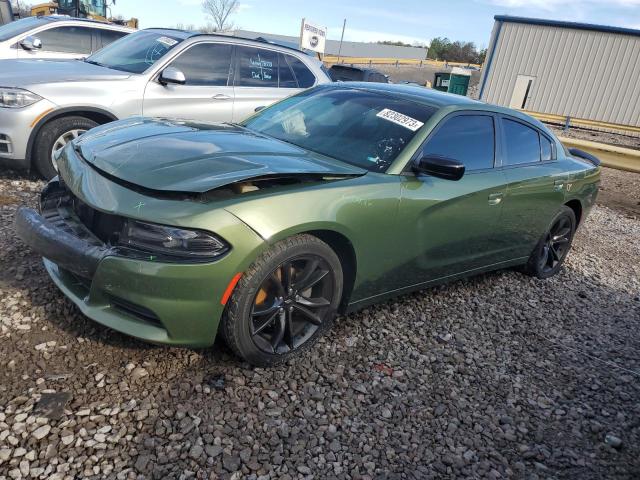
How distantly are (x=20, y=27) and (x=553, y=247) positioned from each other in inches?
319

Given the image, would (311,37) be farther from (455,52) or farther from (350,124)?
(455,52)

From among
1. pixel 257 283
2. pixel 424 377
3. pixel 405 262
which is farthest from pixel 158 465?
pixel 405 262

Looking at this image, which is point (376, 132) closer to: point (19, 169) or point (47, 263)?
point (47, 263)

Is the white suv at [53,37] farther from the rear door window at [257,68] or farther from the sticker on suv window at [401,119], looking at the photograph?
the sticker on suv window at [401,119]

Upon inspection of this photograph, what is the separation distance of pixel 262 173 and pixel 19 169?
13.4 ft

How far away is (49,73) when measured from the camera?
16.4 ft

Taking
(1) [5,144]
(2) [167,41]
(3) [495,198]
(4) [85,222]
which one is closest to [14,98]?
(1) [5,144]

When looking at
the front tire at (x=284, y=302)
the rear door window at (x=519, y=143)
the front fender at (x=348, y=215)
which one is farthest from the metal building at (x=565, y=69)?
the front tire at (x=284, y=302)

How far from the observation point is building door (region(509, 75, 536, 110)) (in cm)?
2374

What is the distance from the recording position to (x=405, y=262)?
3273mm

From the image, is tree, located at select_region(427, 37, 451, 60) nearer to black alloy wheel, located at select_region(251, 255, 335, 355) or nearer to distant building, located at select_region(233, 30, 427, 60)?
distant building, located at select_region(233, 30, 427, 60)

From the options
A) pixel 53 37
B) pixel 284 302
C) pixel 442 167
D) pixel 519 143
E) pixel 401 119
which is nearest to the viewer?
pixel 284 302

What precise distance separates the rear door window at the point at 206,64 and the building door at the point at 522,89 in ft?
69.4

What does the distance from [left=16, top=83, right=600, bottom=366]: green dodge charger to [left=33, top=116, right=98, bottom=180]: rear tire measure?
199 cm
